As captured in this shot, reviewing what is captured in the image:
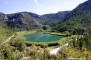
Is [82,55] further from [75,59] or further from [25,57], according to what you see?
[25,57]

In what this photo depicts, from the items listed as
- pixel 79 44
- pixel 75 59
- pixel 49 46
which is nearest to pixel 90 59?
pixel 75 59

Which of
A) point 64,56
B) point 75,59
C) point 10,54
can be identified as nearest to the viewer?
point 75,59

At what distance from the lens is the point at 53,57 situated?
51438 mm

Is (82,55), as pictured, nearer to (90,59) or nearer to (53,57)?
(90,59)

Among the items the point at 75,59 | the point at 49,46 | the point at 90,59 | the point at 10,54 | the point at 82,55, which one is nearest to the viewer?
the point at 90,59

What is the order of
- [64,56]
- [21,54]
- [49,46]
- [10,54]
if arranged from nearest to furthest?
1. [64,56]
2. [10,54]
3. [21,54]
4. [49,46]

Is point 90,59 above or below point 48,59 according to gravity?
above

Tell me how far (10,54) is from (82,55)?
22903 millimetres

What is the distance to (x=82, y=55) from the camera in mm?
39312

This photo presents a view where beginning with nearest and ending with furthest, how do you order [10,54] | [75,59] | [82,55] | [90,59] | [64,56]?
[90,59] < [82,55] < [75,59] < [64,56] < [10,54]

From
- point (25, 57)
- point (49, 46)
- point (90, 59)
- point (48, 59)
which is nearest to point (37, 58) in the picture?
point (48, 59)

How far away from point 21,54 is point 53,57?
14729 mm

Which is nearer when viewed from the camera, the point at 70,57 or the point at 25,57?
the point at 70,57

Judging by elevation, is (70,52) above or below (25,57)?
above
